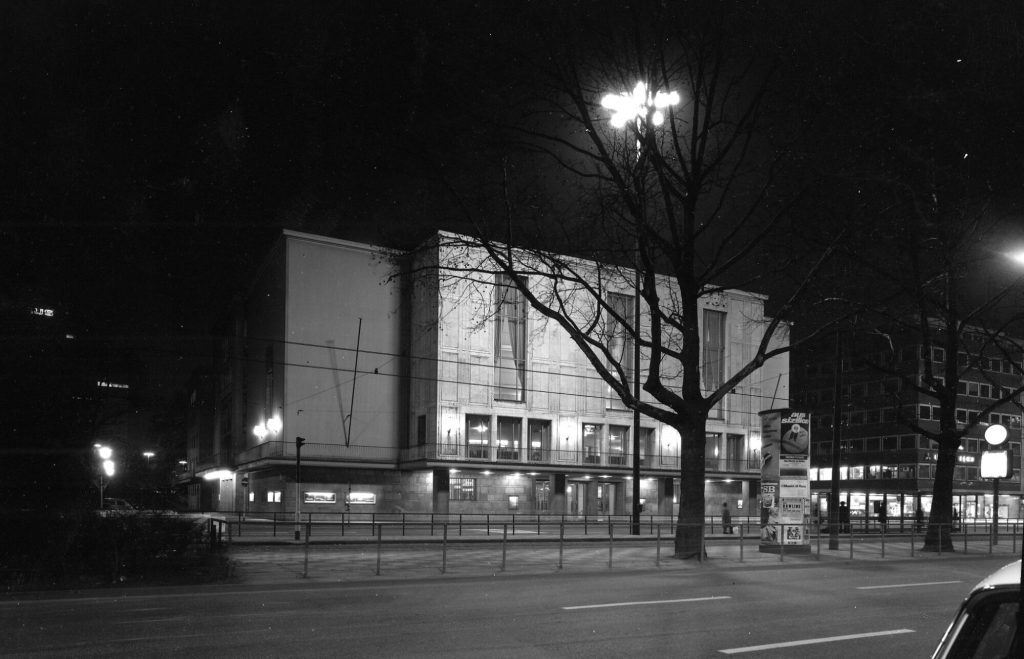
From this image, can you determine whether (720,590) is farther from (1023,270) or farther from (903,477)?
(903,477)

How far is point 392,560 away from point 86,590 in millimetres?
7970

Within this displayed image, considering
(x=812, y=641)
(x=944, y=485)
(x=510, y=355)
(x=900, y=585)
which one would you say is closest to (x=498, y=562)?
(x=900, y=585)

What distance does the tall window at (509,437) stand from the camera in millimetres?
57438

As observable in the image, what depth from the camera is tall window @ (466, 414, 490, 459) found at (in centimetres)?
5647

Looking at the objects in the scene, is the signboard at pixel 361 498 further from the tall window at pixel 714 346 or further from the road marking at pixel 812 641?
the road marking at pixel 812 641

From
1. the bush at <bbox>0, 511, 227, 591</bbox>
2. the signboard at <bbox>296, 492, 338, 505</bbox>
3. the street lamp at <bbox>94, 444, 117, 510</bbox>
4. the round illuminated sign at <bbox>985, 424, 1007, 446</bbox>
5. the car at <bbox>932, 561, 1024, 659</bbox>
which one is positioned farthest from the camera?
the signboard at <bbox>296, 492, 338, 505</bbox>

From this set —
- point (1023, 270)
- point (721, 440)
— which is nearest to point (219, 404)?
point (721, 440)

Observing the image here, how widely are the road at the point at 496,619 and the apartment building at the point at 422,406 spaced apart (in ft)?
126

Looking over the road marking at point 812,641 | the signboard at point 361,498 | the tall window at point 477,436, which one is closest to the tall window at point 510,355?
the tall window at point 477,436

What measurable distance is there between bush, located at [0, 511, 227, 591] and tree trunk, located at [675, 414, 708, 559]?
1094 centimetres

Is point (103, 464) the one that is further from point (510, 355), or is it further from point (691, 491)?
point (510, 355)

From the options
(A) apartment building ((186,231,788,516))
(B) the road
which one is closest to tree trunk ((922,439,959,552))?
(B) the road

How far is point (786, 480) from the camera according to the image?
23.8m

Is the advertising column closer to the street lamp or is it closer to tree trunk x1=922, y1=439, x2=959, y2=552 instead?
tree trunk x1=922, y1=439, x2=959, y2=552
